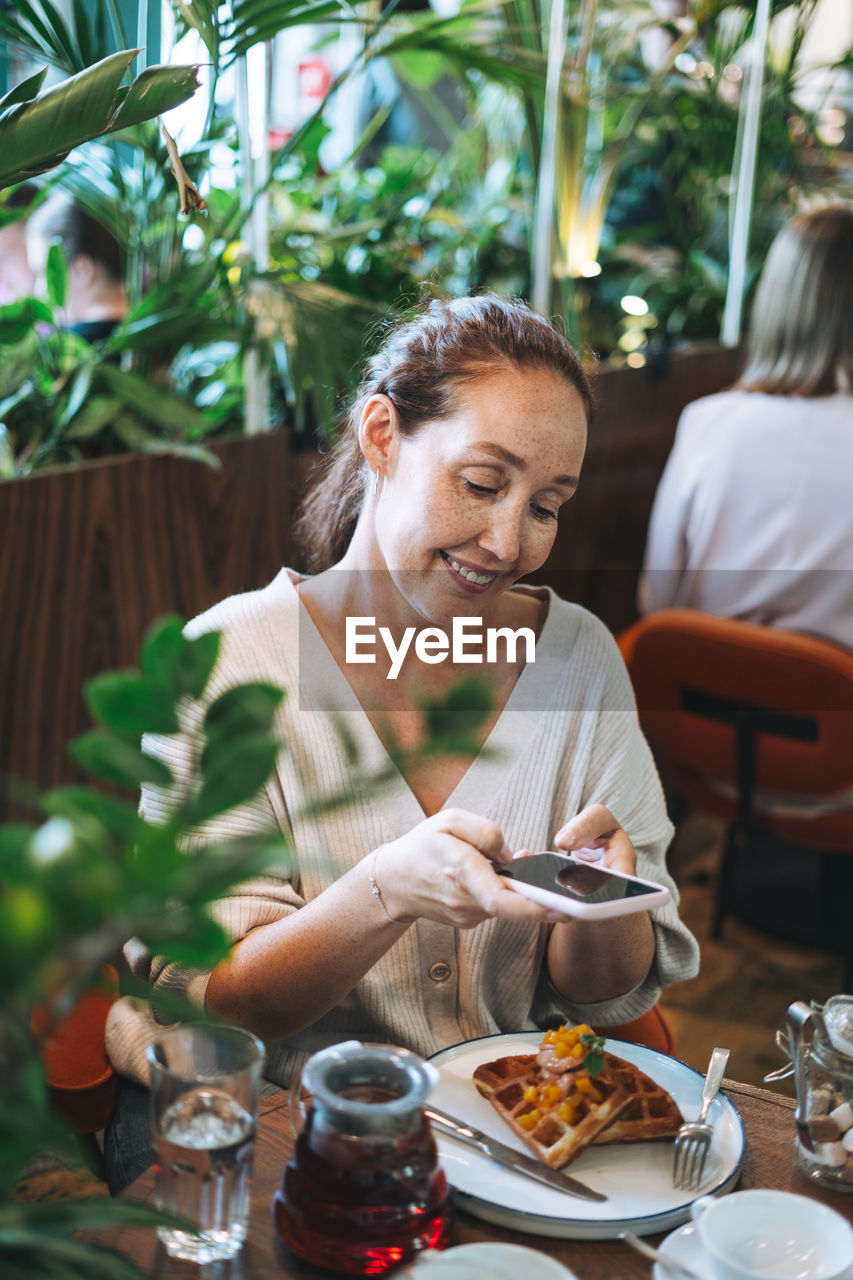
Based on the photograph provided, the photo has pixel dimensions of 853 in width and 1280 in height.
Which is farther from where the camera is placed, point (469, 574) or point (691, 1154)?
point (469, 574)

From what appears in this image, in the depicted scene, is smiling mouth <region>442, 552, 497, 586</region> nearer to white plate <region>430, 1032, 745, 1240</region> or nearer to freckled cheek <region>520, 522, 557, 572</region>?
freckled cheek <region>520, 522, 557, 572</region>

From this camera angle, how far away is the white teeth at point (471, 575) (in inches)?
51.0

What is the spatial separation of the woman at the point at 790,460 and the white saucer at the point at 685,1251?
1939 mm

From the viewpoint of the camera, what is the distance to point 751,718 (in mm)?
2461

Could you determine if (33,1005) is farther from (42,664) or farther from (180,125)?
(180,125)

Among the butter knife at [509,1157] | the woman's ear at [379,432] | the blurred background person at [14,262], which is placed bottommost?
the butter knife at [509,1157]

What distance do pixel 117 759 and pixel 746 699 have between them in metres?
2.06

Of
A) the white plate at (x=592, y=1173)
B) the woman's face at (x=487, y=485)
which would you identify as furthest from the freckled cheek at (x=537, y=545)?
the white plate at (x=592, y=1173)

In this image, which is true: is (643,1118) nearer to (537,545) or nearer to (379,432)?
(537,545)

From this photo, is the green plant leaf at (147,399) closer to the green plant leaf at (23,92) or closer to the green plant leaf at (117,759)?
the green plant leaf at (23,92)

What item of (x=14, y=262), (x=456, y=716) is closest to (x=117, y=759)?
(x=456, y=716)

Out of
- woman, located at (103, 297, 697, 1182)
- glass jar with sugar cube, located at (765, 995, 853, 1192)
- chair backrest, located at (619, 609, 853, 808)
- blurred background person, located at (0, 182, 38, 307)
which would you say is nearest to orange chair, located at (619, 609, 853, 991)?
chair backrest, located at (619, 609, 853, 808)

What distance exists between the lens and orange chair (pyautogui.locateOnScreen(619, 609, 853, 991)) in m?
2.28

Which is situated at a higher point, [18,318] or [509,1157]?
[18,318]
